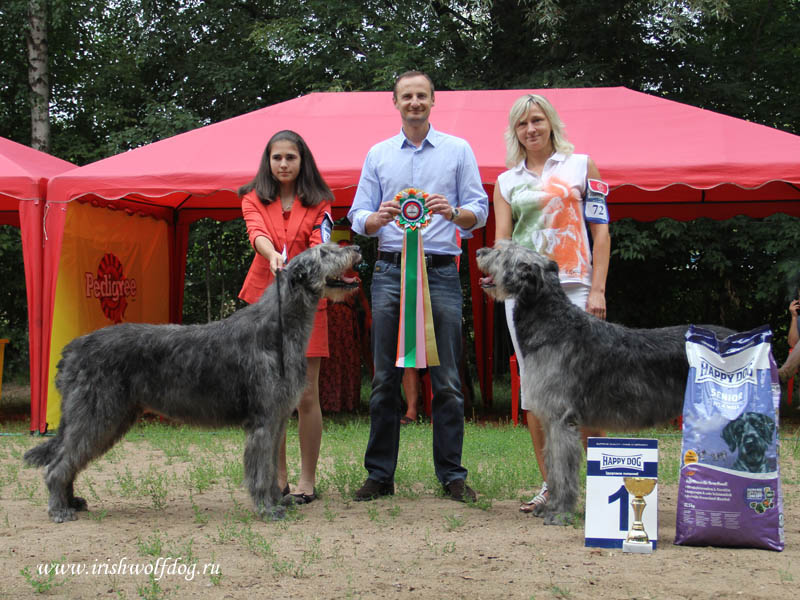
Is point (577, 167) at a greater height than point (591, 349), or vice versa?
point (577, 167)

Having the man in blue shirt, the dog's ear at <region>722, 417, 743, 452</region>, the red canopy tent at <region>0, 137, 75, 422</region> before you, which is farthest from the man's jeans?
the red canopy tent at <region>0, 137, 75, 422</region>

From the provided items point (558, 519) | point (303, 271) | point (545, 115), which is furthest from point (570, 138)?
point (558, 519)

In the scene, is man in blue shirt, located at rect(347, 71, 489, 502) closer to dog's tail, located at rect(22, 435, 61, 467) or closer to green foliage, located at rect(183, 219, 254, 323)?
dog's tail, located at rect(22, 435, 61, 467)

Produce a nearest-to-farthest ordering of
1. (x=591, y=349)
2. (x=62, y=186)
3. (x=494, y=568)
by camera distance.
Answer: (x=494, y=568) < (x=591, y=349) < (x=62, y=186)

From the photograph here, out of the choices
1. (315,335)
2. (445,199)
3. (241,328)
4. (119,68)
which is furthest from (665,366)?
(119,68)

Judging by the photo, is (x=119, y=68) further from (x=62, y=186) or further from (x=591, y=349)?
(x=591, y=349)

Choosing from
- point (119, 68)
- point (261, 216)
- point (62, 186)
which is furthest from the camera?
point (119, 68)

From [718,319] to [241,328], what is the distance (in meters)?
10.9

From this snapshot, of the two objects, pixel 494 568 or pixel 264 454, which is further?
pixel 264 454

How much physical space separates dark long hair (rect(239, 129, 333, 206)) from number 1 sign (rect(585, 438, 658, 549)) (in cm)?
203

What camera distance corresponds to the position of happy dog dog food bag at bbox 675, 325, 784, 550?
3404 millimetres

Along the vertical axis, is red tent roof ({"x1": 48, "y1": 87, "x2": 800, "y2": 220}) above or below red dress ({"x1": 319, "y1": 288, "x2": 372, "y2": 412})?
above

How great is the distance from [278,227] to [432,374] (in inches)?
47.2

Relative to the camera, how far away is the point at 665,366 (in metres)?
4.00
